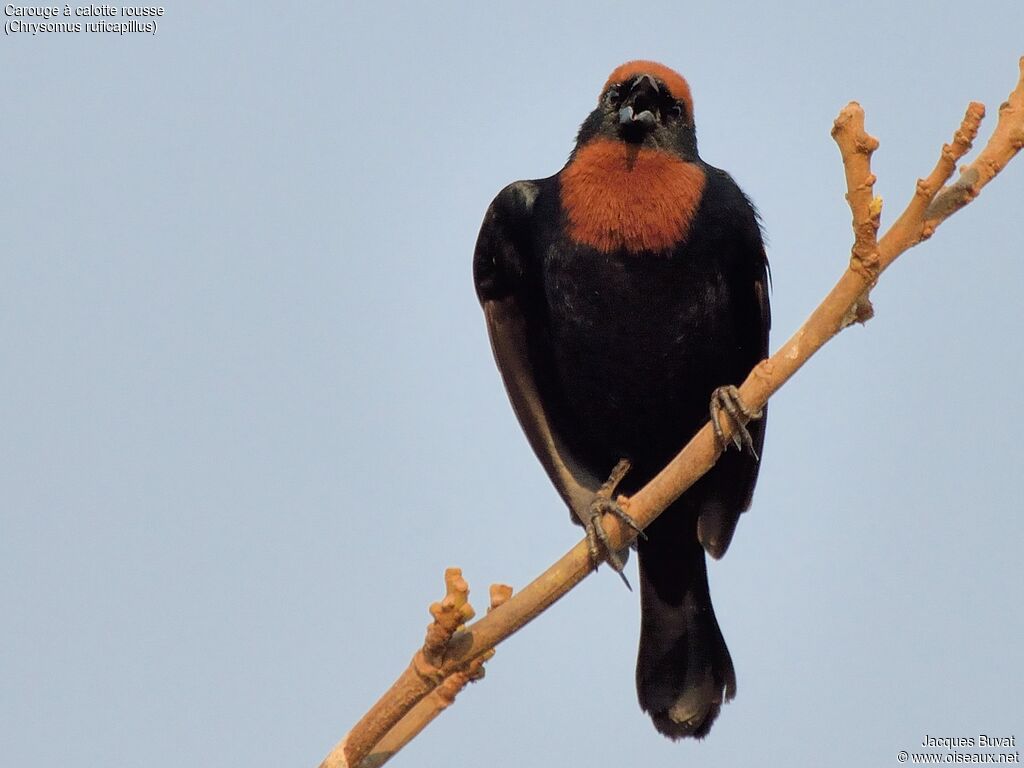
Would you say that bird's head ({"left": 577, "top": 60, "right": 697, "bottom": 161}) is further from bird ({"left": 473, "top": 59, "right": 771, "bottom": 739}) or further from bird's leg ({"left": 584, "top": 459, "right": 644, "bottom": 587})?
bird's leg ({"left": 584, "top": 459, "right": 644, "bottom": 587})

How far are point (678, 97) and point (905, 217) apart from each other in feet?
7.50

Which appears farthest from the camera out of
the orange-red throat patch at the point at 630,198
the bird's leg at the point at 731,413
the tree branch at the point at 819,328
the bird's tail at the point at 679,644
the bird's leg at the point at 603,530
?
the bird's tail at the point at 679,644

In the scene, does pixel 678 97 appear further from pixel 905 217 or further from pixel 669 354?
pixel 905 217

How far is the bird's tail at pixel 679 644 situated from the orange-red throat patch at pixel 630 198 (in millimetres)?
1418

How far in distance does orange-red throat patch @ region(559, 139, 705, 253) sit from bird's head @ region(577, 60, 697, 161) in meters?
0.07

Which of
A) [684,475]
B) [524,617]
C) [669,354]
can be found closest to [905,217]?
[684,475]

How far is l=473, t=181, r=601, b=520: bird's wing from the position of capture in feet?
19.8

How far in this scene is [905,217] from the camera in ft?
12.3

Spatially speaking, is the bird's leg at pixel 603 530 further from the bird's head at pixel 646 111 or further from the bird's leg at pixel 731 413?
the bird's head at pixel 646 111

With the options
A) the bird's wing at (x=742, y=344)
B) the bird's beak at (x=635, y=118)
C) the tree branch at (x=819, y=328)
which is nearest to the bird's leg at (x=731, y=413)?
the tree branch at (x=819, y=328)

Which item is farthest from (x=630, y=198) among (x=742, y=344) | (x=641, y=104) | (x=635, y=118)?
(x=742, y=344)

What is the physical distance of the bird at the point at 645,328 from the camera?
18.1 ft

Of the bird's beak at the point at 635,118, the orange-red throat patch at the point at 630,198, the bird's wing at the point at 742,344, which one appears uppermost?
the bird's beak at the point at 635,118

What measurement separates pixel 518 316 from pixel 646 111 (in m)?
1.10
